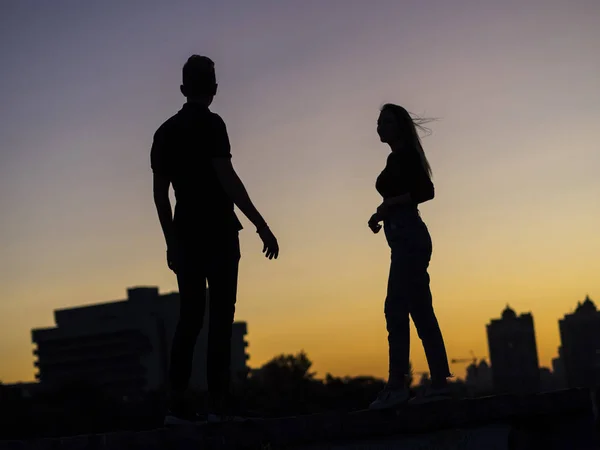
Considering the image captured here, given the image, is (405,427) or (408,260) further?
(408,260)

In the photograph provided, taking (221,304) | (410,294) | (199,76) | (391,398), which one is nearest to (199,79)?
(199,76)

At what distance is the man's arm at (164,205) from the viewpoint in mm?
7965

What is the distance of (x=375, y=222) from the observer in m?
8.23

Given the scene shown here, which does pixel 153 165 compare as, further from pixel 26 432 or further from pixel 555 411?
pixel 26 432

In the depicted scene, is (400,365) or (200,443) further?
(400,365)

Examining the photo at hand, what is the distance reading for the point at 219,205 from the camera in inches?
311

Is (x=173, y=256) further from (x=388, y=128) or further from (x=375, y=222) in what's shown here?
(x=388, y=128)

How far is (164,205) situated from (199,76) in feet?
3.29

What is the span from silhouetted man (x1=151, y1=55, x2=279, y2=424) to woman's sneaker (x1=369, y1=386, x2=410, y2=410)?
3.63 ft

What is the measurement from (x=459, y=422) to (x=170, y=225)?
258 centimetres

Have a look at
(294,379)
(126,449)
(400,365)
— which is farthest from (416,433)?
(294,379)

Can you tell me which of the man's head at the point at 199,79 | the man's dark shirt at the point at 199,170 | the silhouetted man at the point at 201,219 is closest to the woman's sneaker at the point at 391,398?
the silhouetted man at the point at 201,219

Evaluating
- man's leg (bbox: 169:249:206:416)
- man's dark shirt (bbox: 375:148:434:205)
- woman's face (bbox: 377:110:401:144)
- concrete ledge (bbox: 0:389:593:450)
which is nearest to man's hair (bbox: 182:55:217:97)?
man's leg (bbox: 169:249:206:416)

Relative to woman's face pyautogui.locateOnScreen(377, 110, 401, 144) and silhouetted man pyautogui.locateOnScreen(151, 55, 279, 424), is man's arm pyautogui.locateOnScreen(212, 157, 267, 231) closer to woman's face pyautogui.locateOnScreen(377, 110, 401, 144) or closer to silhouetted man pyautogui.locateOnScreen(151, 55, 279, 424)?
silhouetted man pyautogui.locateOnScreen(151, 55, 279, 424)
